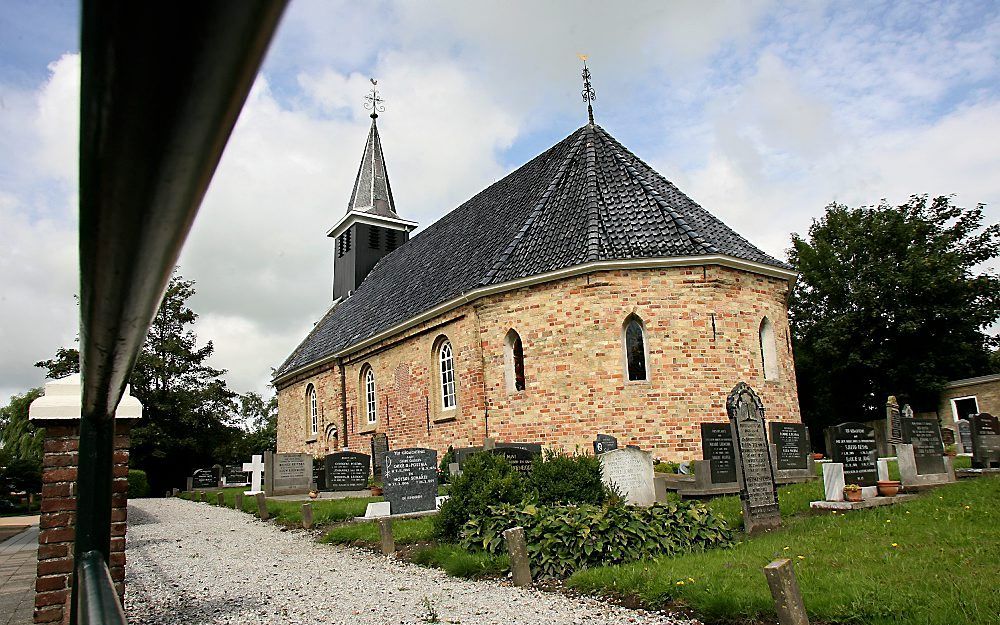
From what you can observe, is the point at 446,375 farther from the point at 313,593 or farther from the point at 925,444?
the point at 313,593

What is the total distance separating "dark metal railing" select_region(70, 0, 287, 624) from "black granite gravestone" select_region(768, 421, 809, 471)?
504 inches

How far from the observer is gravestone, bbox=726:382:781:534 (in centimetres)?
884

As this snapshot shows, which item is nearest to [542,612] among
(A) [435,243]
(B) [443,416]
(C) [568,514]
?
(C) [568,514]

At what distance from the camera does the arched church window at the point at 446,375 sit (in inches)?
792

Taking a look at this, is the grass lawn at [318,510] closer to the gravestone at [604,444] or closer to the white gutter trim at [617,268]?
the gravestone at [604,444]

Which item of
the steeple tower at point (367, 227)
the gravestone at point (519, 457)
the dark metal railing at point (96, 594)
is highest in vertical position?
the steeple tower at point (367, 227)

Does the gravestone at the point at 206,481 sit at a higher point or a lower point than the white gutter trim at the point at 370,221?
lower

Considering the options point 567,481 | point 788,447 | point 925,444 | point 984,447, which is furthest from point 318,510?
point 984,447

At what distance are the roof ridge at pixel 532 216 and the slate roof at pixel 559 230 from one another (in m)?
0.03

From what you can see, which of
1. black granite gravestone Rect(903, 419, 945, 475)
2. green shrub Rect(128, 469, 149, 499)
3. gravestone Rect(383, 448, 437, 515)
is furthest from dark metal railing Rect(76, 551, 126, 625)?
green shrub Rect(128, 469, 149, 499)

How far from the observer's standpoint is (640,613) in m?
5.62

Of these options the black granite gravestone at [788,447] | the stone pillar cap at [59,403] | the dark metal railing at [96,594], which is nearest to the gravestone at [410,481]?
the black granite gravestone at [788,447]

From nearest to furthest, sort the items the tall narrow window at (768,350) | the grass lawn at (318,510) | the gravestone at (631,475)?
1. the gravestone at (631,475)
2. the grass lawn at (318,510)
3. the tall narrow window at (768,350)

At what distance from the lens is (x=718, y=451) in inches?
437
